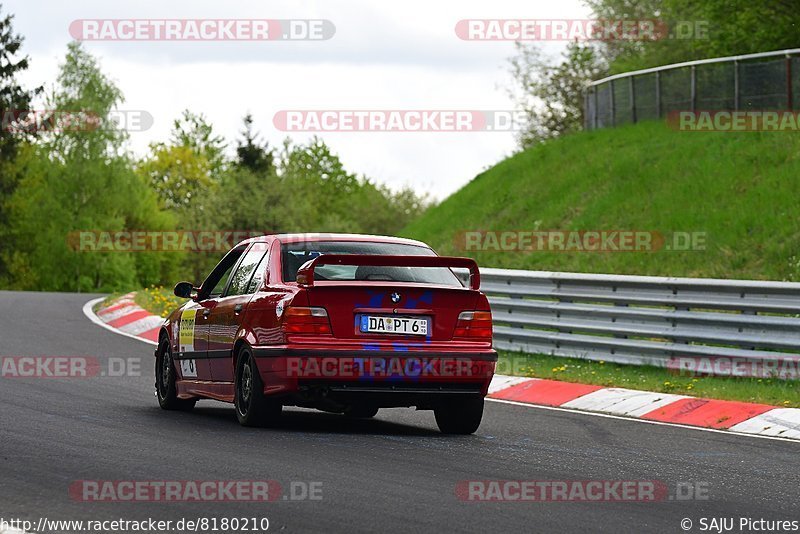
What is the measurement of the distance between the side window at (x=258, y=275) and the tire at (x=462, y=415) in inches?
65.4

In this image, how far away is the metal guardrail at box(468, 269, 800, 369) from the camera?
45.9 ft

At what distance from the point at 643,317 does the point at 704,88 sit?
1534 centimetres

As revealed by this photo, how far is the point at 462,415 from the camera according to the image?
10812 mm

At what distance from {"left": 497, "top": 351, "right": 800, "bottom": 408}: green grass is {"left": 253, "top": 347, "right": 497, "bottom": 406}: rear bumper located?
3.75 m

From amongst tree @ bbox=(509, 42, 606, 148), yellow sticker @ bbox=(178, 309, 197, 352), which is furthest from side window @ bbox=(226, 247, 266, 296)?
tree @ bbox=(509, 42, 606, 148)

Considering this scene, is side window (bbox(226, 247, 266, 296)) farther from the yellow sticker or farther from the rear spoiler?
the rear spoiler

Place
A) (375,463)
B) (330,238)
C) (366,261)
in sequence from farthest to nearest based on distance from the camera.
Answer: (330,238) → (366,261) → (375,463)

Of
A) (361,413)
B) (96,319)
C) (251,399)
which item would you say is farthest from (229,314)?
(96,319)

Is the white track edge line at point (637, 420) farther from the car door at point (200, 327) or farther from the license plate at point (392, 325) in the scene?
the car door at point (200, 327)

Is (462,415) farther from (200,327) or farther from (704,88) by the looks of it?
(704,88)

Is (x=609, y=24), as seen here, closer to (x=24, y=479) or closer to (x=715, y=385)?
(x=715, y=385)

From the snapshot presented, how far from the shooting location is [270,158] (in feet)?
307

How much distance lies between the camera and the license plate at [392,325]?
10.1 metres

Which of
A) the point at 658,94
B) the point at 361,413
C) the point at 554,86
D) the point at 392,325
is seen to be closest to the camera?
the point at 392,325
